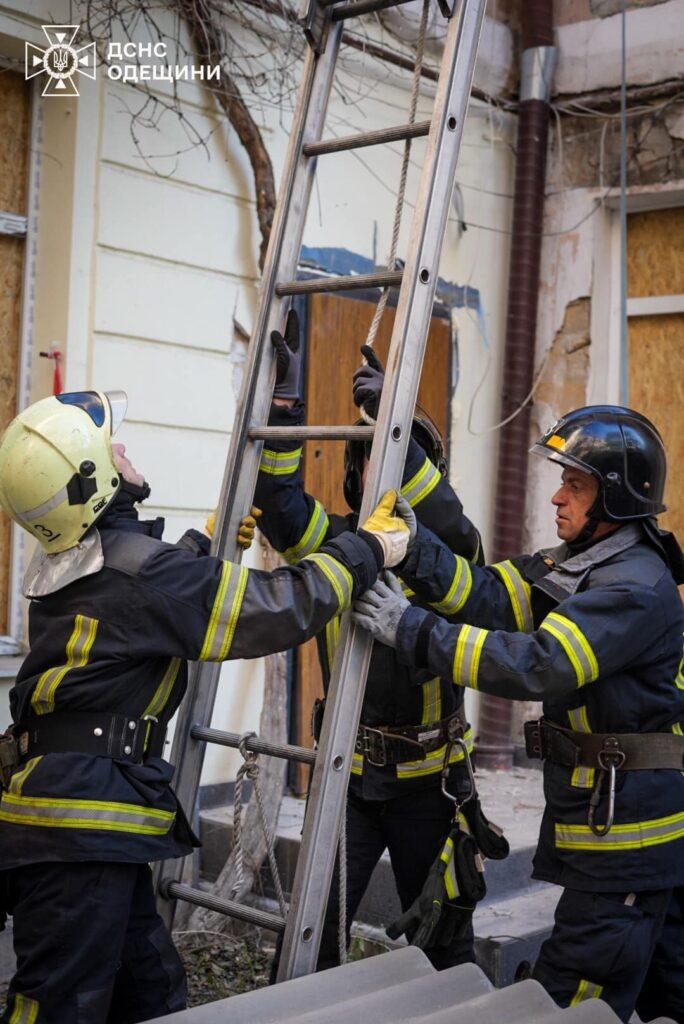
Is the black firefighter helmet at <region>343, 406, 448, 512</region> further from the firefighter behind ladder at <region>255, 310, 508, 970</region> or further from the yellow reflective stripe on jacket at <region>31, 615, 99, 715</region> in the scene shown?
the yellow reflective stripe on jacket at <region>31, 615, 99, 715</region>

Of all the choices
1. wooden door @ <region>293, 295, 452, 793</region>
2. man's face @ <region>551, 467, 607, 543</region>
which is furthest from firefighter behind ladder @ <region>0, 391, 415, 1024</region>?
wooden door @ <region>293, 295, 452, 793</region>

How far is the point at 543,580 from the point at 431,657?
0.50 metres

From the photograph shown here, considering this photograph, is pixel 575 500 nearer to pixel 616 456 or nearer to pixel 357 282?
pixel 616 456

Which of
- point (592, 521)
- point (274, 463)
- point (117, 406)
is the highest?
point (117, 406)

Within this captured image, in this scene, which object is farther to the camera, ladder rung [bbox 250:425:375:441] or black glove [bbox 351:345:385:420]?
black glove [bbox 351:345:385:420]

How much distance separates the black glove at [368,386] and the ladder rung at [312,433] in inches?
5.3

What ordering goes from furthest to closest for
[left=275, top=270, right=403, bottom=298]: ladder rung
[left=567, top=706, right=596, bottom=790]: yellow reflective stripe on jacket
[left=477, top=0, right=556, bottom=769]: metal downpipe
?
[left=477, top=0, right=556, bottom=769]: metal downpipe → [left=567, top=706, right=596, bottom=790]: yellow reflective stripe on jacket → [left=275, top=270, right=403, bottom=298]: ladder rung

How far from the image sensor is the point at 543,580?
Answer: 10.5 feet

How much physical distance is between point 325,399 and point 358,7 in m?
2.70

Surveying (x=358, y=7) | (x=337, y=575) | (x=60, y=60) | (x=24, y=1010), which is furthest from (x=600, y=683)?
(x=60, y=60)

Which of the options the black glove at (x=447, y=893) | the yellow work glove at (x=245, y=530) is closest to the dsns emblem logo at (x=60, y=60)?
the yellow work glove at (x=245, y=530)

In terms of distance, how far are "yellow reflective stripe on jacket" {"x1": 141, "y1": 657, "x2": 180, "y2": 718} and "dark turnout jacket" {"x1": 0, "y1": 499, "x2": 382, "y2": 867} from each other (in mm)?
51

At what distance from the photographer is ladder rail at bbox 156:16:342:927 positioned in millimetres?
3184

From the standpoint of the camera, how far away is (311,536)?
3438mm
